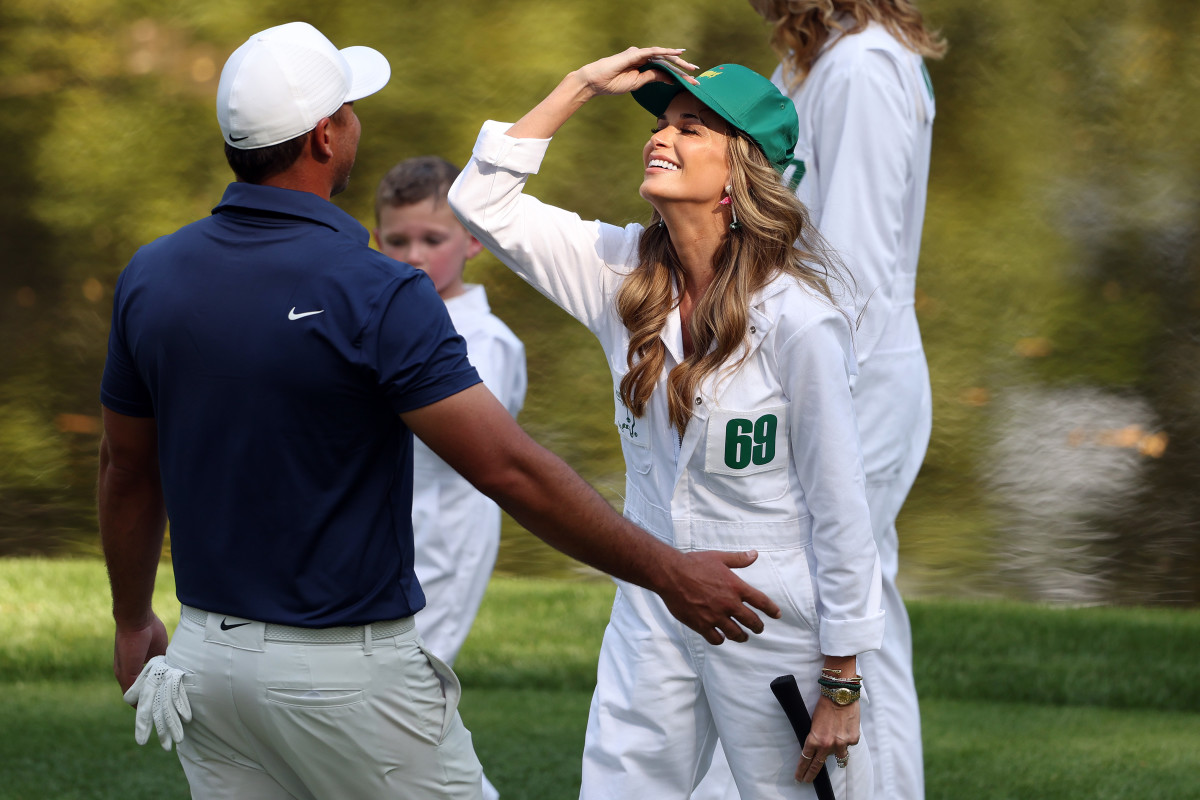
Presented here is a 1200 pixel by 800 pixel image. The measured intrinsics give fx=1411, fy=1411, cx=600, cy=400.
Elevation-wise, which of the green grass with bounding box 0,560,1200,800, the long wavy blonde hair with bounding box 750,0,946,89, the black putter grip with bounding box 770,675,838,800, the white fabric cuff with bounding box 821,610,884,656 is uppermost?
the long wavy blonde hair with bounding box 750,0,946,89

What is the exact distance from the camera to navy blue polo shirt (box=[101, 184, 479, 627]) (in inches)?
68.9

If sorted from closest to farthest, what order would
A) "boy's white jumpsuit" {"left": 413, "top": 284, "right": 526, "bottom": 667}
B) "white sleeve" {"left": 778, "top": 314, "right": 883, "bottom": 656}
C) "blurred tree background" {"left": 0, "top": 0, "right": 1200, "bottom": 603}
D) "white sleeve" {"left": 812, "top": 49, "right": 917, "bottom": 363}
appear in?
"white sleeve" {"left": 778, "top": 314, "right": 883, "bottom": 656} < "white sleeve" {"left": 812, "top": 49, "right": 917, "bottom": 363} < "boy's white jumpsuit" {"left": 413, "top": 284, "right": 526, "bottom": 667} < "blurred tree background" {"left": 0, "top": 0, "right": 1200, "bottom": 603}

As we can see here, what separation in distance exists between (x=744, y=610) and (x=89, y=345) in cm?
458

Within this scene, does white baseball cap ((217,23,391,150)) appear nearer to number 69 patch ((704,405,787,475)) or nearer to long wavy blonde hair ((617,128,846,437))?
long wavy blonde hair ((617,128,846,437))

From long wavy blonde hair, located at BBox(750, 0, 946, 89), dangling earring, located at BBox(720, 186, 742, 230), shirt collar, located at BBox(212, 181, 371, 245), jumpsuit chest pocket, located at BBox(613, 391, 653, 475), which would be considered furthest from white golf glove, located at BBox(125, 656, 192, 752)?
long wavy blonde hair, located at BBox(750, 0, 946, 89)

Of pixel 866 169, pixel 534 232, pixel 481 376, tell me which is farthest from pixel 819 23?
pixel 481 376

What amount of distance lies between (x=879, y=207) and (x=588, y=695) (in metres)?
2.31

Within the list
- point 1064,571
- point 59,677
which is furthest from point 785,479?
point 1064,571

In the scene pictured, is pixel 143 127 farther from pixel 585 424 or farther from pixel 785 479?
pixel 785 479

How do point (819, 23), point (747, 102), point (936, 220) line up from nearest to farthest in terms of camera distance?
point (747, 102) → point (819, 23) → point (936, 220)

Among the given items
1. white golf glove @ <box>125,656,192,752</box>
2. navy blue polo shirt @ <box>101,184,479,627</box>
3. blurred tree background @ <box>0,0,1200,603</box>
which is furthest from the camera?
blurred tree background @ <box>0,0,1200,603</box>

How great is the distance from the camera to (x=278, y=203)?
6.08ft

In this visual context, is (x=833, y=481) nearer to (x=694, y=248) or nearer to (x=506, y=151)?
(x=694, y=248)

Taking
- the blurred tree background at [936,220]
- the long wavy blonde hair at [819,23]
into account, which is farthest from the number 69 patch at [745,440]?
the blurred tree background at [936,220]
